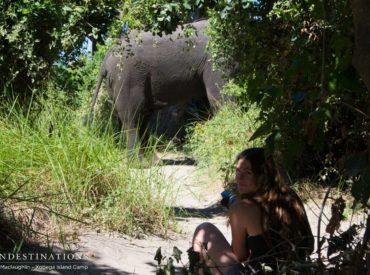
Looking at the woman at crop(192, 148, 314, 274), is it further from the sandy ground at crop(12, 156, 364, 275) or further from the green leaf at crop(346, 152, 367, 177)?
the green leaf at crop(346, 152, 367, 177)

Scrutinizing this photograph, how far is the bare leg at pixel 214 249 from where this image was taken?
3.28m

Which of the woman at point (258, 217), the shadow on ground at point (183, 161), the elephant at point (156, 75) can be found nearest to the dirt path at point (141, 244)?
the woman at point (258, 217)

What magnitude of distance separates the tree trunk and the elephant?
7.88 meters

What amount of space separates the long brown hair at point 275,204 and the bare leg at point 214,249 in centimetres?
25

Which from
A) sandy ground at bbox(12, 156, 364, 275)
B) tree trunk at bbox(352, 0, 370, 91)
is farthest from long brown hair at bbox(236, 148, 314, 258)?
tree trunk at bbox(352, 0, 370, 91)

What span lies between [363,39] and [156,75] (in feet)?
27.3

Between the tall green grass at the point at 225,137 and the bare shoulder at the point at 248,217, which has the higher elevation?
the bare shoulder at the point at 248,217

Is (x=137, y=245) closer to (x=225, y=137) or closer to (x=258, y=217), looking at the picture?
(x=258, y=217)

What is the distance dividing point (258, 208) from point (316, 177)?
4.27m

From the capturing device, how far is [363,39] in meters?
A: 1.91

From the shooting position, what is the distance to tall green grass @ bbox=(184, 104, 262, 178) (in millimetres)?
8047

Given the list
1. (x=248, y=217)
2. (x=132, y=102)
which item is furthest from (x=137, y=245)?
(x=132, y=102)

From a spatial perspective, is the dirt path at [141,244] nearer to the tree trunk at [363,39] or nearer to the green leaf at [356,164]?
the green leaf at [356,164]

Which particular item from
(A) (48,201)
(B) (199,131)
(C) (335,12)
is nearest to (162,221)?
(A) (48,201)
